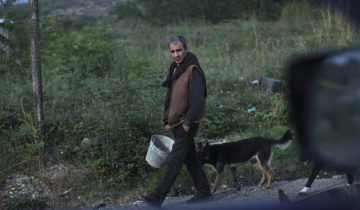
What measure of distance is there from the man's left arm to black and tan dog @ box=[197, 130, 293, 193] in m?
1.19

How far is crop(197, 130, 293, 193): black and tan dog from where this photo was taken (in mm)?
6090

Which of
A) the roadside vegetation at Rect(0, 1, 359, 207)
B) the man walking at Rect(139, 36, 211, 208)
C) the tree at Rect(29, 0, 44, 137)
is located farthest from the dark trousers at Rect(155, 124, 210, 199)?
the tree at Rect(29, 0, 44, 137)

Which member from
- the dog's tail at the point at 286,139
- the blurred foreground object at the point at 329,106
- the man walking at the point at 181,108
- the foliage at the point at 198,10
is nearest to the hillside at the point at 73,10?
the foliage at the point at 198,10

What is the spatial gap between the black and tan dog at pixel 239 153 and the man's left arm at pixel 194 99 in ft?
3.89

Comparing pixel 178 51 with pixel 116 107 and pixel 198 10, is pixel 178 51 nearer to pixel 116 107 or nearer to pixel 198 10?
pixel 116 107

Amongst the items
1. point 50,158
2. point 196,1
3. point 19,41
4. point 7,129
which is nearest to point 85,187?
point 50,158

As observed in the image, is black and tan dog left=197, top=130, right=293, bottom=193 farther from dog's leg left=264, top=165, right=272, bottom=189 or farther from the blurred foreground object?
the blurred foreground object

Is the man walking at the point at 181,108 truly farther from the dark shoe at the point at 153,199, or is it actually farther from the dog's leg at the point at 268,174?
the dog's leg at the point at 268,174

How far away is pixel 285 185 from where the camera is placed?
5.98 meters

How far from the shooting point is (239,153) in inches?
240

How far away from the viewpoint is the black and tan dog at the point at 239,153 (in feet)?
20.0

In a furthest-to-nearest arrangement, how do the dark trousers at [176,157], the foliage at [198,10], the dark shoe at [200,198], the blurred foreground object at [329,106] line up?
1. the foliage at [198,10]
2. the dark shoe at [200,198]
3. the dark trousers at [176,157]
4. the blurred foreground object at [329,106]

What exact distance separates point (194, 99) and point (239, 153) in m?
1.50

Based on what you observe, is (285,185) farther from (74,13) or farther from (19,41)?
(74,13)
